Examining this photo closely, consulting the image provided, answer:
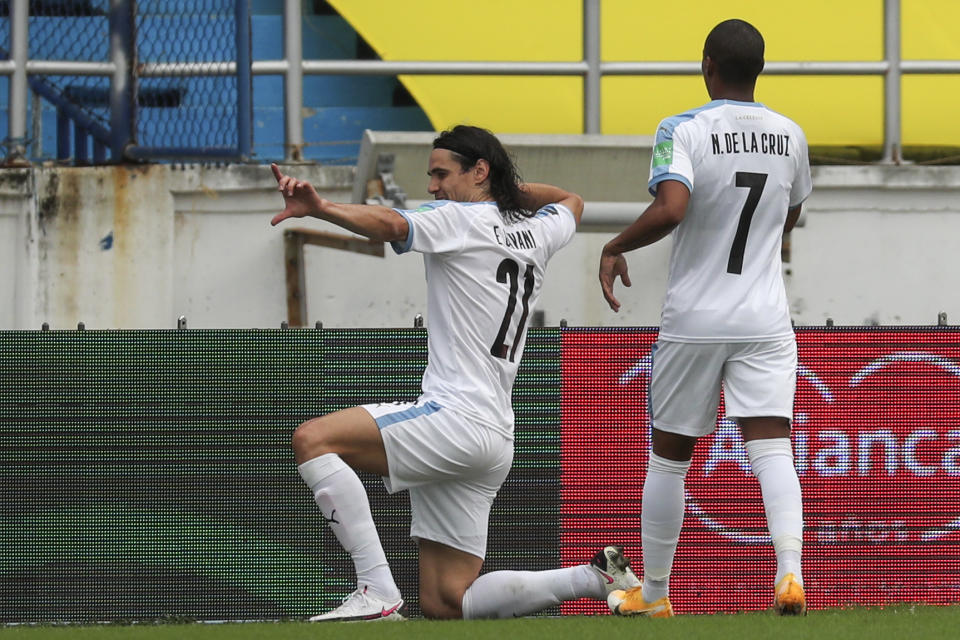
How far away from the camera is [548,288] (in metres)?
9.11

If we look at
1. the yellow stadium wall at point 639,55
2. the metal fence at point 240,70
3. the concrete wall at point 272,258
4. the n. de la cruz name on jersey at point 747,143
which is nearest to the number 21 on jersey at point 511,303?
the n. de la cruz name on jersey at point 747,143

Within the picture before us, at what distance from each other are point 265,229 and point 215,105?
2.51ft

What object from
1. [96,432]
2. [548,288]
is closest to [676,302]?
[96,432]

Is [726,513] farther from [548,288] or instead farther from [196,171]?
[196,171]

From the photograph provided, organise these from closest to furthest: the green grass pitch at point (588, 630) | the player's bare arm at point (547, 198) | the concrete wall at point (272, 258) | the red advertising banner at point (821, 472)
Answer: the green grass pitch at point (588, 630) < the player's bare arm at point (547, 198) < the red advertising banner at point (821, 472) < the concrete wall at point (272, 258)

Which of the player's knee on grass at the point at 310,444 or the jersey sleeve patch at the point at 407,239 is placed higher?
the jersey sleeve patch at the point at 407,239

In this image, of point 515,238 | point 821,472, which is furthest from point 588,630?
point 821,472

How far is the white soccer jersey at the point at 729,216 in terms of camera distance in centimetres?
522

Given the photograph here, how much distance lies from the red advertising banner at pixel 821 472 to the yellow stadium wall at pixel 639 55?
3.53m

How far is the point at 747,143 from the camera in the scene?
5.25m

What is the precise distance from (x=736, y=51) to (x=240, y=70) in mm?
4434

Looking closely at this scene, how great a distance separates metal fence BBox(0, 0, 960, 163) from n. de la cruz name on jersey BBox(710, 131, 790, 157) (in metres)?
4.42

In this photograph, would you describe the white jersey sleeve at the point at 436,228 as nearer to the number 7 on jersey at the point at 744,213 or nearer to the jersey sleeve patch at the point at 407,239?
the jersey sleeve patch at the point at 407,239

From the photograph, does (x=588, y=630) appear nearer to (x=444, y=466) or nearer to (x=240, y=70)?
(x=444, y=466)
